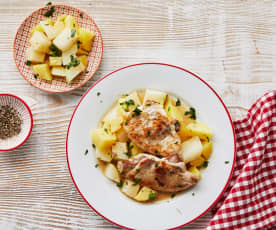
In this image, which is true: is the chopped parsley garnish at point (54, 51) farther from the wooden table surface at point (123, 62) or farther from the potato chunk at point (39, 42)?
the wooden table surface at point (123, 62)

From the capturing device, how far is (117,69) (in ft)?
13.0

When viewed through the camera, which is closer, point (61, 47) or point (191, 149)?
point (191, 149)

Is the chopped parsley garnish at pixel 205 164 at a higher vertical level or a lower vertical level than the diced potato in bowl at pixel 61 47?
lower

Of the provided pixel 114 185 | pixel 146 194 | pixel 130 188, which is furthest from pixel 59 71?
pixel 146 194

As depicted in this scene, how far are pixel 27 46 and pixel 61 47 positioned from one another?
53cm

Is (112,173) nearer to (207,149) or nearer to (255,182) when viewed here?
(207,149)

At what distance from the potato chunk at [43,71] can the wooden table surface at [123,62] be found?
0.84 feet

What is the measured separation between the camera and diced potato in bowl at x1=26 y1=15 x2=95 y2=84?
3.92m

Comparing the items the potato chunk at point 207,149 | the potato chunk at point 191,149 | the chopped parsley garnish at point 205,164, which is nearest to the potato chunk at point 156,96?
the potato chunk at point 191,149

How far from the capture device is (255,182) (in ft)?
12.2

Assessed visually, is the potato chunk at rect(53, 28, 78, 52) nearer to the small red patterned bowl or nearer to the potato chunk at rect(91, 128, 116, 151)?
the small red patterned bowl

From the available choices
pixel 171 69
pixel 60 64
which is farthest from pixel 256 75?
pixel 60 64

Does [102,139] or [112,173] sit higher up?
[102,139]

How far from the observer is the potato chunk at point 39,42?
3926 millimetres
